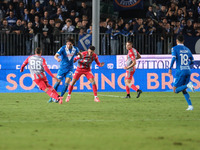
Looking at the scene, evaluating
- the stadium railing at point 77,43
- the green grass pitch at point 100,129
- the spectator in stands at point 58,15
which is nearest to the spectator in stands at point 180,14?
the stadium railing at point 77,43

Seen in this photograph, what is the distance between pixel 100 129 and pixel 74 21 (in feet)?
52.5

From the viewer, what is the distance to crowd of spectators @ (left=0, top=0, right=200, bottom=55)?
2339cm

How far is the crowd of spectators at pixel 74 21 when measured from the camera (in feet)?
76.7

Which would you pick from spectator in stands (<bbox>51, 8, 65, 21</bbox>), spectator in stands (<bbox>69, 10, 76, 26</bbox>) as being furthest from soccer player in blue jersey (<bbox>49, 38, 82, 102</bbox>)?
spectator in stands (<bbox>69, 10, 76, 26</bbox>)

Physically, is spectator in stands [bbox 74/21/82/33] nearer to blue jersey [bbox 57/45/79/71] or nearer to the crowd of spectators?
the crowd of spectators

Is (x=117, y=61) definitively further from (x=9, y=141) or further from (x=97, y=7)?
(x=9, y=141)

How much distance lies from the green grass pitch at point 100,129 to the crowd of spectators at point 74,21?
34.9 ft

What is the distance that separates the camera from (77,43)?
24078 millimetres

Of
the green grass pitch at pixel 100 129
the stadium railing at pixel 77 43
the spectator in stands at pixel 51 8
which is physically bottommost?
the green grass pitch at pixel 100 129

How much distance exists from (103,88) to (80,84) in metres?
1.07

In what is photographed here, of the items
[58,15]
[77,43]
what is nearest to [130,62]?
[77,43]

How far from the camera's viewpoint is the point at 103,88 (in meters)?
22.7

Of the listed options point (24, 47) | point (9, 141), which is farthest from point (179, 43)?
point (24, 47)

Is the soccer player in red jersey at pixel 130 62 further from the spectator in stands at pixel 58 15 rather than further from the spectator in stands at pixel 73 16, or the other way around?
the spectator in stands at pixel 58 15
